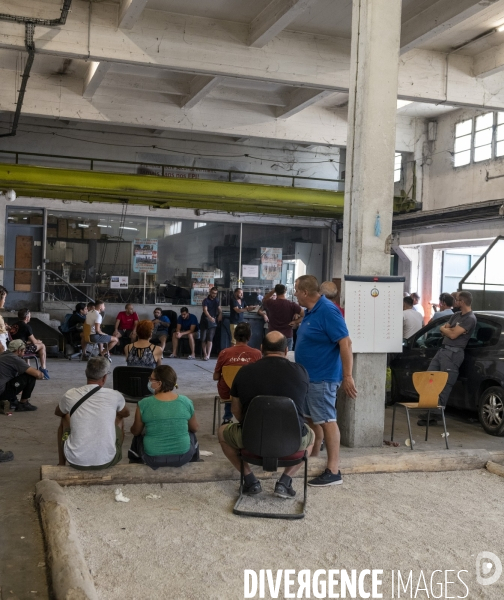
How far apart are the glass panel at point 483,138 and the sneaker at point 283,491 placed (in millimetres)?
11429

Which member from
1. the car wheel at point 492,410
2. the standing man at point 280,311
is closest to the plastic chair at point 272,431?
the car wheel at point 492,410

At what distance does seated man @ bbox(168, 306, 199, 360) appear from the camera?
16344 mm

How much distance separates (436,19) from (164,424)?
22.4ft

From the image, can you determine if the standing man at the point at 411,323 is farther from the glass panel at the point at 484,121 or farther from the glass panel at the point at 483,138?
the glass panel at the point at 484,121

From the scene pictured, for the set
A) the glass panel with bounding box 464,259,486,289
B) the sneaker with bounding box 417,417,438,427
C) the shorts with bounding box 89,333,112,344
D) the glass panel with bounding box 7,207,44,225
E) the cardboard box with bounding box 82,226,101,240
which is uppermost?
the glass panel with bounding box 7,207,44,225

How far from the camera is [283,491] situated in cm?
523

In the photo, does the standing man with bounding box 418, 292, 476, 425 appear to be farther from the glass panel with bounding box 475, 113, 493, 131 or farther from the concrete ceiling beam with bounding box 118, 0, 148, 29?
the glass panel with bounding box 475, 113, 493, 131

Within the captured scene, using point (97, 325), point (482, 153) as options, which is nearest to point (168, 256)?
point (97, 325)

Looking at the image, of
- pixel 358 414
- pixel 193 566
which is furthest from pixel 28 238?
pixel 193 566

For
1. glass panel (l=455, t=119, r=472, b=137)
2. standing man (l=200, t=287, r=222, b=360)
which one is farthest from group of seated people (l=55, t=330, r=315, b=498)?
glass panel (l=455, t=119, r=472, b=137)

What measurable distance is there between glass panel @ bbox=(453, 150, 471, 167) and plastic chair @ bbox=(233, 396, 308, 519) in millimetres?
11882

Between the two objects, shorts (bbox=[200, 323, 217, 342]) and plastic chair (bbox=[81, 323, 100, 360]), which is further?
shorts (bbox=[200, 323, 217, 342])

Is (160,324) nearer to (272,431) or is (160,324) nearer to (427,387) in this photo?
(427,387)

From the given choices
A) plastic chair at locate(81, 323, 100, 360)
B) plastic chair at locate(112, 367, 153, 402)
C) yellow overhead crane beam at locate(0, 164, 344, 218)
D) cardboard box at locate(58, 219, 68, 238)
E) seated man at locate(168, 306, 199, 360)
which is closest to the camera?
plastic chair at locate(112, 367, 153, 402)
